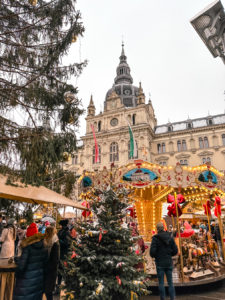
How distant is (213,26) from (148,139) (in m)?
31.7

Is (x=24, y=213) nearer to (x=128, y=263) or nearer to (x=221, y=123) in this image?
(x=128, y=263)

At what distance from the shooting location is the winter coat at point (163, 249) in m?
4.64

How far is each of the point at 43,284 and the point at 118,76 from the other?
49.2 meters

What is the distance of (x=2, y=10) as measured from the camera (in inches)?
223

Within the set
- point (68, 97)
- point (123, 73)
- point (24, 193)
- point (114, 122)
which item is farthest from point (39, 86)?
point (123, 73)

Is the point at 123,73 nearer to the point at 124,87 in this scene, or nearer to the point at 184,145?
the point at 124,87

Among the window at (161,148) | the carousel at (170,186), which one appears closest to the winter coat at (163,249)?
the carousel at (170,186)

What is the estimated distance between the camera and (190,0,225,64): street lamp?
344 centimetres

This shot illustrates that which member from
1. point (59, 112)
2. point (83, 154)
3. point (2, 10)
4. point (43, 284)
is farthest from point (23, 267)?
point (83, 154)

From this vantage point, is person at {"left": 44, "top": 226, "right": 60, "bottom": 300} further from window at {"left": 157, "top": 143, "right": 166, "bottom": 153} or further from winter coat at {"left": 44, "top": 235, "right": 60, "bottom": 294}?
window at {"left": 157, "top": 143, "right": 166, "bottom": 153}

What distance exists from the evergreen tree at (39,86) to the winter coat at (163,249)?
254 centimetres

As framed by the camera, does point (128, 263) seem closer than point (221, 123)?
Yes

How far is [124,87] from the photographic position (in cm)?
4441

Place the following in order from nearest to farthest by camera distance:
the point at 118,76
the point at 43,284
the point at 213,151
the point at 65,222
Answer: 1. the point at 43,284
2. the point at 65,222
3. the point at 213,151
4. the point at 118,76
